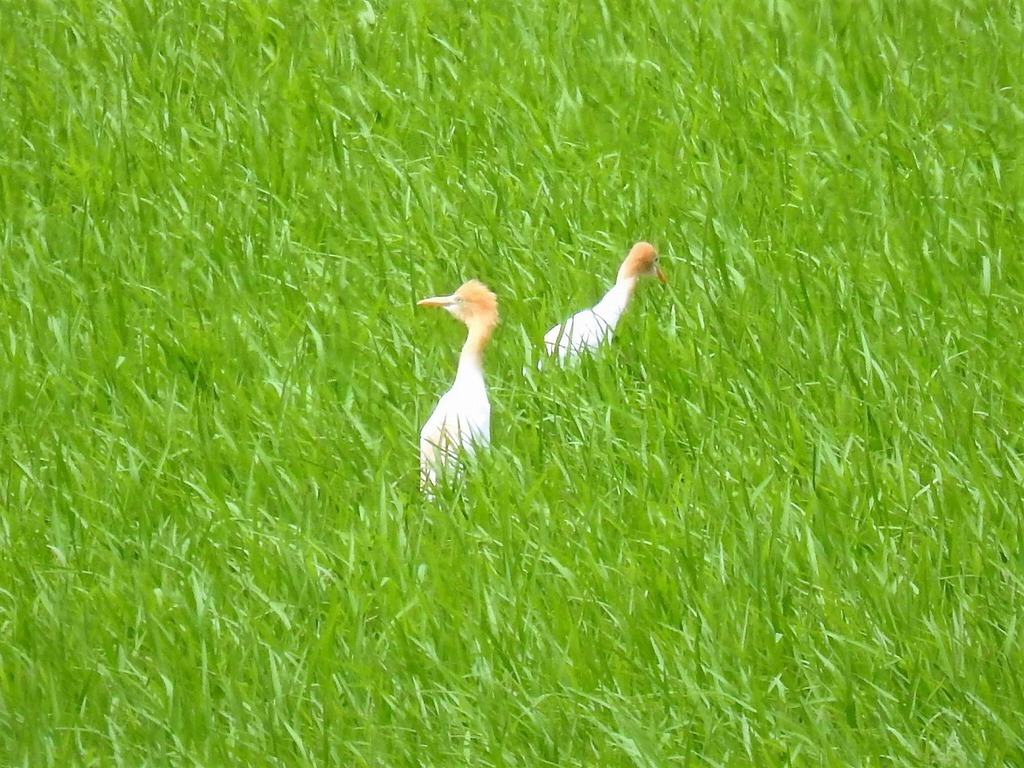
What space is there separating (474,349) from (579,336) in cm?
34

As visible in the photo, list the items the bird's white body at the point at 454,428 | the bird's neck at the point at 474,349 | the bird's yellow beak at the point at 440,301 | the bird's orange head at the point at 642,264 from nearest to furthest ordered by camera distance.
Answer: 1. the bird's white body at the point at 454,428
2. the bird's neck at the point at 474,349
3. the bird's yellow beak at the point at 440,301
4. the bird's orange head at the point at 642,264

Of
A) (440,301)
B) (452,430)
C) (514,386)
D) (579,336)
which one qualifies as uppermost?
(440,301)

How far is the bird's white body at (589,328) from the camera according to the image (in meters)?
5.18

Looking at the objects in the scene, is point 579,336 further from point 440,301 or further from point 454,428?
point 454,428

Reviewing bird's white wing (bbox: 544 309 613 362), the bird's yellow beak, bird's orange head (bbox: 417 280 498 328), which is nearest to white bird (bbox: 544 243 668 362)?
bird's white wing (bbox: 544 309 613 362)

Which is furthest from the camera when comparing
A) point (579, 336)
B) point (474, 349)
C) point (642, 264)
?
point (642, 264)

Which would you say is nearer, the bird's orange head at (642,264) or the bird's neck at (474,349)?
the bird's neck at (474,349)

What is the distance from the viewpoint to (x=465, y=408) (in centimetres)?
478

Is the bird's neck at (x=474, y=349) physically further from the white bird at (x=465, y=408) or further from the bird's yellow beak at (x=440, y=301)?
the bird's yellow beak at (x=440, y=301)

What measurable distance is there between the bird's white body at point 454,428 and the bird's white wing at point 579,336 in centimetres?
33

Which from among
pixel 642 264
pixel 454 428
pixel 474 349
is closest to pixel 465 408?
pixel 454 428

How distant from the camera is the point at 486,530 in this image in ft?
14.3

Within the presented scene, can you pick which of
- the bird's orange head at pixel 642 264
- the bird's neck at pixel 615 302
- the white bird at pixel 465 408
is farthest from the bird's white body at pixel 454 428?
the bird's orange head at pixel 642 264

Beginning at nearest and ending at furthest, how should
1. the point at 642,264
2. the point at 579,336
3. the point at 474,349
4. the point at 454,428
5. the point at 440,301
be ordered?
the point at 454,428 < the point at 474,349 < the point at 579,336 < the point at 440,301 < the point at 642,264
